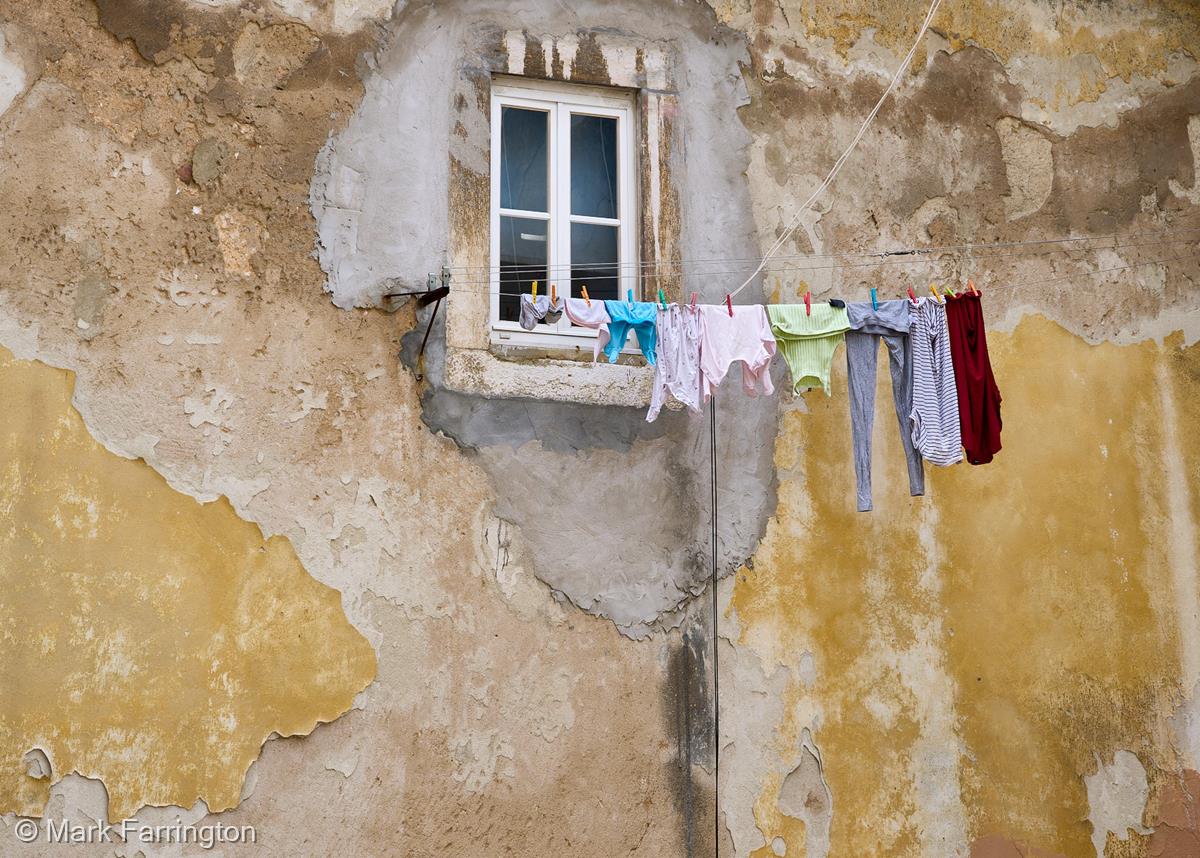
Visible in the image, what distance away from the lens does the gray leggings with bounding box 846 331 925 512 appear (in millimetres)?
6152

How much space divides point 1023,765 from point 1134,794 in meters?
0.63

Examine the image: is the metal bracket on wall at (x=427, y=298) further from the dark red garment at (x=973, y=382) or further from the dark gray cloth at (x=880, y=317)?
the dark red garment at (x=973, y=382)

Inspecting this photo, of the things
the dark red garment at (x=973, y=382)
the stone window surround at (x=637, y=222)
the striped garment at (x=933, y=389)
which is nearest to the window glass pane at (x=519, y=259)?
the stone window surround at (x=637, y=222)

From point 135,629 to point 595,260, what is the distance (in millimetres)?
2710

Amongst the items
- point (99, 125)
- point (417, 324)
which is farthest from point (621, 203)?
point (99, 125)

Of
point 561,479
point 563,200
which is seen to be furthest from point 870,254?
point 561,479

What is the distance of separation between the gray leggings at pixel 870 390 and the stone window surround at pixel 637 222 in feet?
3.07

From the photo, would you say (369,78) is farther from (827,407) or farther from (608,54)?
(827,407)

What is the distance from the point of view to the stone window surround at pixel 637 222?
20.4 feet

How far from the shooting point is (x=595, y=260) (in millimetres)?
6574

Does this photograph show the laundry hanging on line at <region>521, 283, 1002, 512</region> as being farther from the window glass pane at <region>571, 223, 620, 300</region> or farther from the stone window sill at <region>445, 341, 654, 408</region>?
the window glass pane at <region>571, 223, 620, 300</region>

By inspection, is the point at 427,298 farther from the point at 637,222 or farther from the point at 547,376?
the point at 637,222

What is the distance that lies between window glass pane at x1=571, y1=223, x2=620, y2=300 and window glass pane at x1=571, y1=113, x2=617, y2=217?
0.09 m

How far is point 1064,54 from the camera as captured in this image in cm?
739
